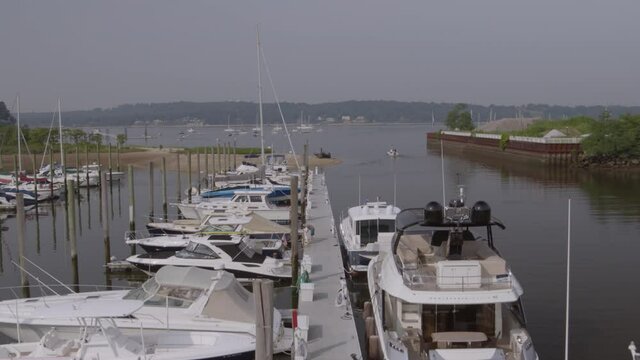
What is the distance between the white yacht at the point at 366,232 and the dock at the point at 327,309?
0.67 meters

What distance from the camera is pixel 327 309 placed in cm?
1769

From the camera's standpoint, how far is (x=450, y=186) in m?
56.6

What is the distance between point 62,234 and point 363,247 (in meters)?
19.7

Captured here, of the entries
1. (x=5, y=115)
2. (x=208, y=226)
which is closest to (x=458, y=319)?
(x=208, y=226)

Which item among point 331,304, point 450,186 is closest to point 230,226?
point 331,304

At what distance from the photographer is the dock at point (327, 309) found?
1493 cm

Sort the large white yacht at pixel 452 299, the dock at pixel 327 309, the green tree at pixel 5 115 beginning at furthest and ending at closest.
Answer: the green tree at pixel 5 115
the dock at pixel 327 309
the large white yacht at pixel 452 299

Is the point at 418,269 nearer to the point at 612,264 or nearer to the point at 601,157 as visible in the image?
the point at 612,264

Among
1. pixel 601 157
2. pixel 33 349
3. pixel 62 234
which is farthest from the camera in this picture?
pixel 601 157

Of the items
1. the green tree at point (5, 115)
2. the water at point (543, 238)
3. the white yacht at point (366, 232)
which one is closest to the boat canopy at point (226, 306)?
the water at point (543, 238)

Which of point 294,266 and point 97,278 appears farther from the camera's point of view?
point 97,278

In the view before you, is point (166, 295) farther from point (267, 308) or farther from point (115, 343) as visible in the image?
point (267, 308)

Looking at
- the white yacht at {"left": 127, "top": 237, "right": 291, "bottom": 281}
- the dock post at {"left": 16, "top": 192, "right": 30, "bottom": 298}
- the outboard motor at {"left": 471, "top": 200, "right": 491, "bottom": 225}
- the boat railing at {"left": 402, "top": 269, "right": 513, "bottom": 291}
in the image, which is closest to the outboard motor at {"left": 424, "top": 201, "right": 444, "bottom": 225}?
the outboard motor at {"left": 471, "top": 200, "right": 491, "bottom": 225}

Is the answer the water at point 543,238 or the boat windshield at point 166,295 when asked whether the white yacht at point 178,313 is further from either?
the water at point 543,238
